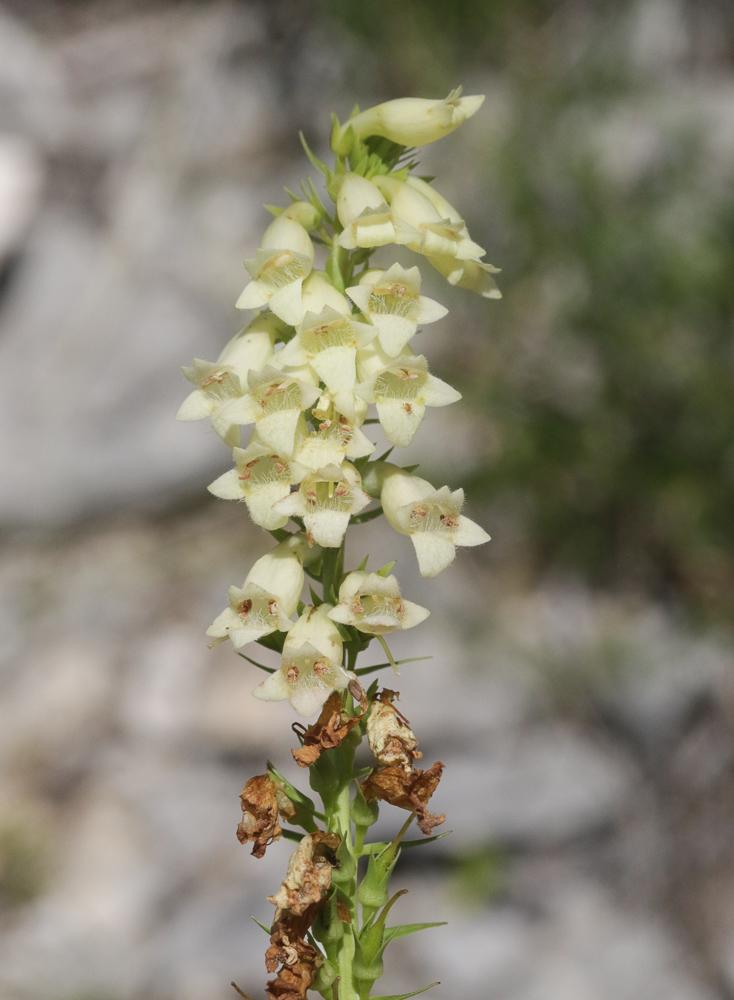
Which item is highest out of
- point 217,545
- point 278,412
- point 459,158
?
point 459,158

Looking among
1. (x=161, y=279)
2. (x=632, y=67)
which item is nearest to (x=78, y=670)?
(x=161, y=279)

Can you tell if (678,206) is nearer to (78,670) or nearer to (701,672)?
(701,672)

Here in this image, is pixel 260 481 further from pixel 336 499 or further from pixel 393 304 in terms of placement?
pixel 393 304

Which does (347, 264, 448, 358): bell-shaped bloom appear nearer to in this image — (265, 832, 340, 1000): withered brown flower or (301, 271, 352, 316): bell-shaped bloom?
(301, 271, 352, 316): bell-shaped bloom

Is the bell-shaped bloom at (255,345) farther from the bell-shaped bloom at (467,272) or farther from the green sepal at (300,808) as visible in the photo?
the green sepal at (300,808)

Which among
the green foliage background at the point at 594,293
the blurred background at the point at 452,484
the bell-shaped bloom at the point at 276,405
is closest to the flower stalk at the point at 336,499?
the bell-shaped bloom at the point at 276,405

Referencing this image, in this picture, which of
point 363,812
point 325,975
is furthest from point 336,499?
point 325,975
